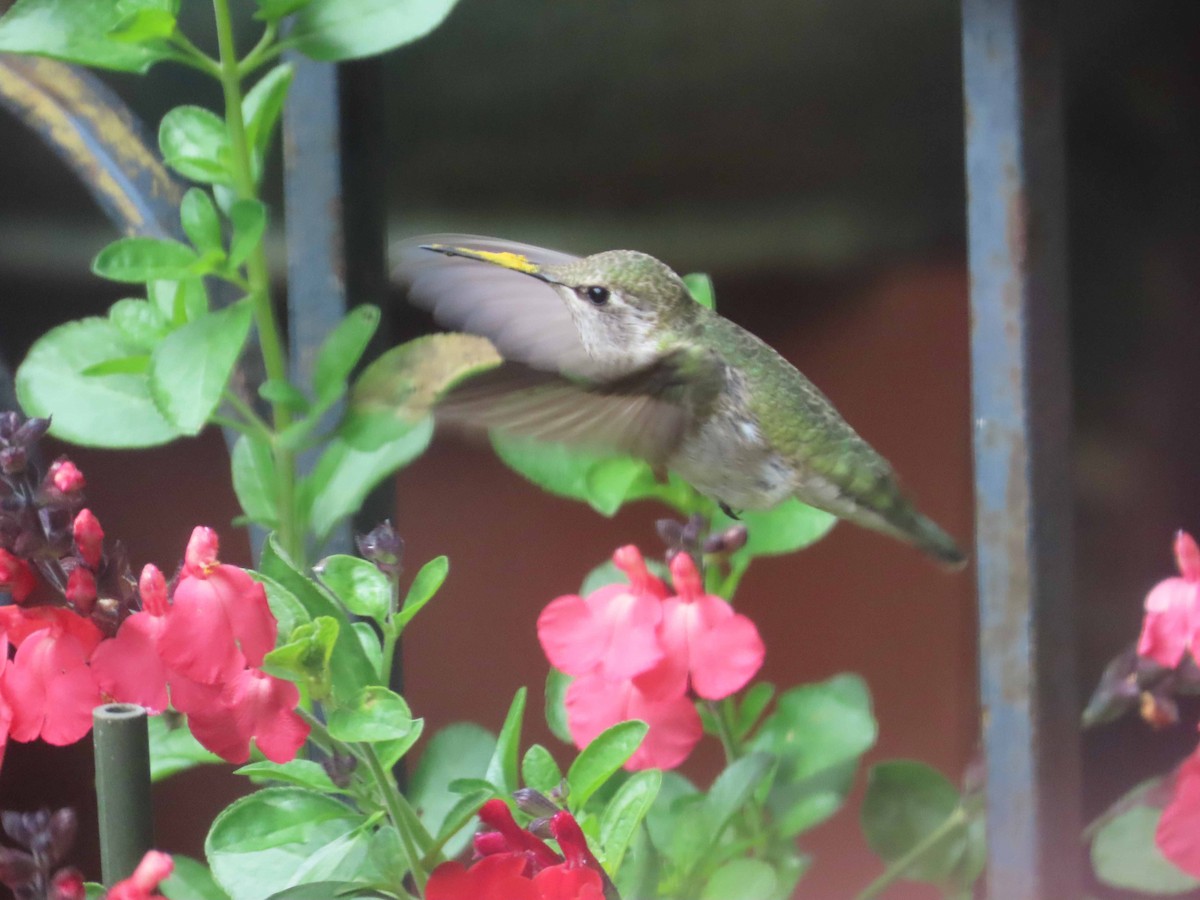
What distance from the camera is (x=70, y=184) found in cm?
130

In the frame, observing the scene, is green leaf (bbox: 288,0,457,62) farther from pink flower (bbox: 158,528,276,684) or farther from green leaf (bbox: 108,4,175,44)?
pink flower (bbox: 158,528,276,684)

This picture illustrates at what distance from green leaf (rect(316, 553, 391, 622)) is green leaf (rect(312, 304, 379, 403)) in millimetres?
→ 145

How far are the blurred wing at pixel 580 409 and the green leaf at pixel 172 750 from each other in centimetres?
25

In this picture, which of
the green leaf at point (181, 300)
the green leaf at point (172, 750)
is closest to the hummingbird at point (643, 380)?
the green leaf at point (181, 300)

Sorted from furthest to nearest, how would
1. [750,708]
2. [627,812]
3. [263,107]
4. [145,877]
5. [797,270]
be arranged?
[797,270]
[750,708]
[263,107]
[627,812]
[145,877]

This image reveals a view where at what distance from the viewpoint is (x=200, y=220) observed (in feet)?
1.85

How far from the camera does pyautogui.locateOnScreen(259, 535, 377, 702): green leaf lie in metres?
0.43

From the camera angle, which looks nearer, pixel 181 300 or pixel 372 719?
pixel 372 719

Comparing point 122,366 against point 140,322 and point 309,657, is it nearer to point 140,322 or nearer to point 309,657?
point 140,322

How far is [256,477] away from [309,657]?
236 millimetres

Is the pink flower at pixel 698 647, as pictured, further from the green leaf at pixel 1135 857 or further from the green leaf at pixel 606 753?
the green leaf at pixel 1135 857

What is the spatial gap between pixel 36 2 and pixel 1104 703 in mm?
570

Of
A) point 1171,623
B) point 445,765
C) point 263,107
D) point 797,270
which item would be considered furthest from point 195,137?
point 797,270

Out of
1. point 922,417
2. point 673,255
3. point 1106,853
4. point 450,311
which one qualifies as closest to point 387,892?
point 450,311
